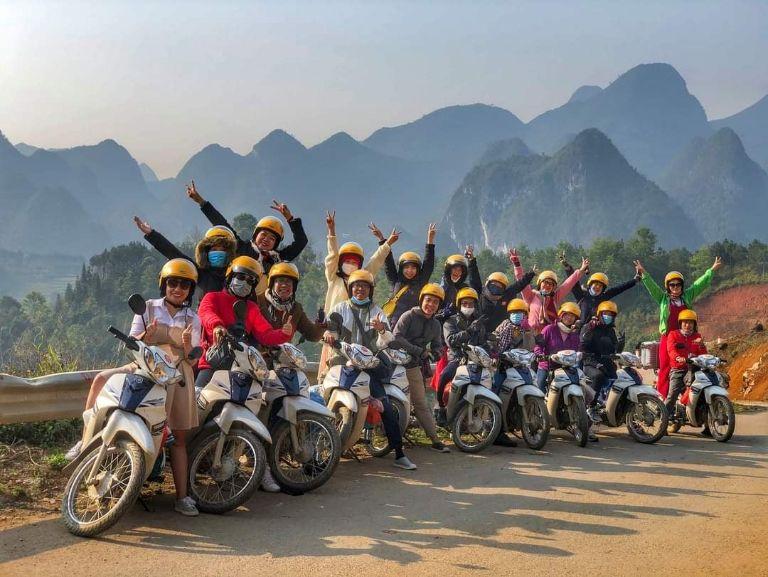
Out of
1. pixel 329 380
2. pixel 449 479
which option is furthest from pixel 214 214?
pixel 449 479

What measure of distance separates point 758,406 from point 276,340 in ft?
35.9

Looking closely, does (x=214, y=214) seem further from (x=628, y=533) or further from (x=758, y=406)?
(x=758, y=406)

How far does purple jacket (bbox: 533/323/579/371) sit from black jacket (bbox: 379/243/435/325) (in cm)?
156

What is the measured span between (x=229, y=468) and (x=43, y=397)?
2.11 metres

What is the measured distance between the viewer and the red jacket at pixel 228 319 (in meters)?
6.22

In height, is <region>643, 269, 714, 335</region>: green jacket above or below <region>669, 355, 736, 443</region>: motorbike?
above

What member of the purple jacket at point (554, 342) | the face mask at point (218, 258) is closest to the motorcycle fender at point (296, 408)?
the face mask at point (218, 258)

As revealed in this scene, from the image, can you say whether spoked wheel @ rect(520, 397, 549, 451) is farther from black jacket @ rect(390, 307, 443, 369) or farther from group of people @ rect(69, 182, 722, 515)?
black jacket @ rect(390, 307, 443, 369)

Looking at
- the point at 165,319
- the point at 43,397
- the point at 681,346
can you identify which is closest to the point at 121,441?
the point at 165,319

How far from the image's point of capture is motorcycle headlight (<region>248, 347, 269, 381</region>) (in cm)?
598

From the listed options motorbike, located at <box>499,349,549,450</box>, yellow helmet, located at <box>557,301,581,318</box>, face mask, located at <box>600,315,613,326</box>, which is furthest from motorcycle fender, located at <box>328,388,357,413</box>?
face mask, located at <box>600,315,613,326</box>

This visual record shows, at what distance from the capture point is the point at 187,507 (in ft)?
18.4

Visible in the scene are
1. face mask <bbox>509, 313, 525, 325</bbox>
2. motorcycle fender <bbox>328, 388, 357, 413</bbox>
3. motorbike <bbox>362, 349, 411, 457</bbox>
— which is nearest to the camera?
motorcycle fender <bbox>328, 388, 357, 413</bbox>

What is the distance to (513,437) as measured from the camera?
31.0ft
